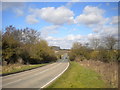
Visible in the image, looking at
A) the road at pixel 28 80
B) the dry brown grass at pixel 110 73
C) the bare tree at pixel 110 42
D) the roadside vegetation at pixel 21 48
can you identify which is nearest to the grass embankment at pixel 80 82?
the dry brown grass at pixel 110 73

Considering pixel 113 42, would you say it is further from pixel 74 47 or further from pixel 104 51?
pixel 74 47

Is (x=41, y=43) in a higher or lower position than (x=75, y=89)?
higher

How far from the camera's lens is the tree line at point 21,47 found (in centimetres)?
4247

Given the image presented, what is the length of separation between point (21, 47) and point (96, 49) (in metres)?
31.7

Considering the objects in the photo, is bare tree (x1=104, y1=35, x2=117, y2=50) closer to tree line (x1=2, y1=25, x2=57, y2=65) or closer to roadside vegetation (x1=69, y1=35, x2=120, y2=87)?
roadside vegetation (x1=69, y1=35, x2=120, y2=87)

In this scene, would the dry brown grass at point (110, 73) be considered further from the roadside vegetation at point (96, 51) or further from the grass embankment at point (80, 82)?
the roadside vegetation at point (96, 51)

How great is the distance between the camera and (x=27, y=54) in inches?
2157

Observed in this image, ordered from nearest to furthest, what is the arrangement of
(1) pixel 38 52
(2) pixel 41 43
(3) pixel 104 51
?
(3) pixel 104 51
(1) pixel 38 52
(2) pixel 41 43

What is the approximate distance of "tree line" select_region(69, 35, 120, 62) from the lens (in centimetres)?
4945

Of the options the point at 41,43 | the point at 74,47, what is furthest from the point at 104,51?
the point at 74,47

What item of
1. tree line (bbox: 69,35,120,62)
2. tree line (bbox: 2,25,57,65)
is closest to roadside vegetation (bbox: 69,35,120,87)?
tree line (bbox: 69,35,120,62)

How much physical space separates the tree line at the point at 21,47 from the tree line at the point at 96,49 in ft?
58.5

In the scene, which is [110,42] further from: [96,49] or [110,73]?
[110,73]

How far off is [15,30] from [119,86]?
193 ft
